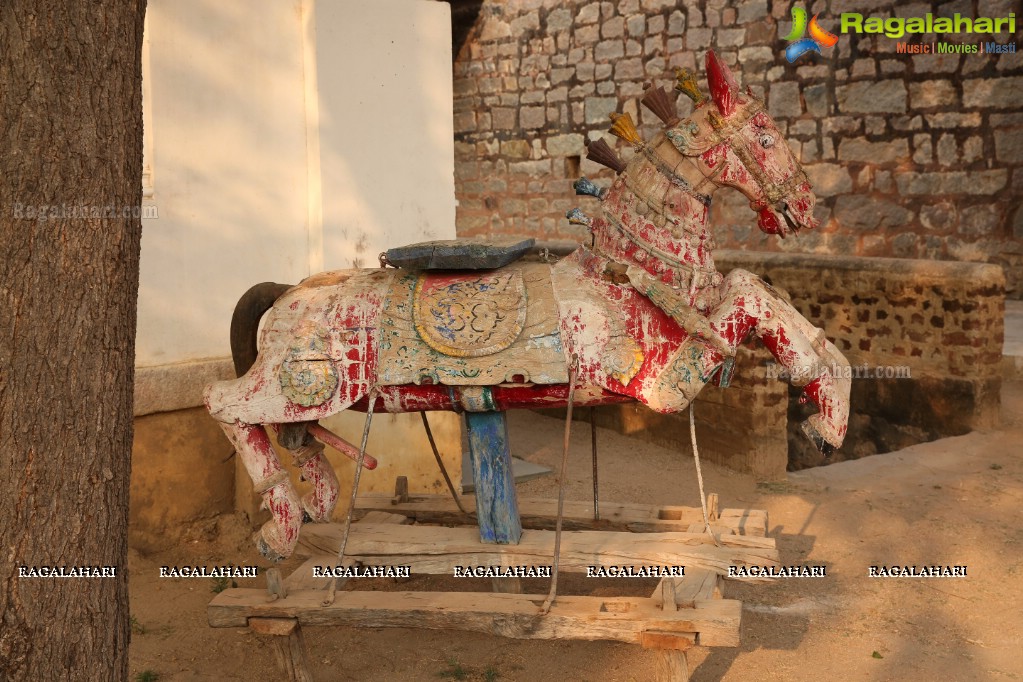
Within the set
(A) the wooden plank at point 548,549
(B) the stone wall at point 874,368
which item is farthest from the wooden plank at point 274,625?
(B) the stone wall at point 874,368

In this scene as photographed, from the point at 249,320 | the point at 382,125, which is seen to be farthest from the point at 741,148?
the point at 382,125

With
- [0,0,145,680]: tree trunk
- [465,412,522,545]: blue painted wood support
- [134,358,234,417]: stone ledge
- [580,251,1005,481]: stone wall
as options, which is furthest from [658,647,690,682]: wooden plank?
[580,251,1005,481]: stone wall

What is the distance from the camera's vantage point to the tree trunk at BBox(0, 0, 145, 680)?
9.37 feet

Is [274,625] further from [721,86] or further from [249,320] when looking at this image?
[721,86]

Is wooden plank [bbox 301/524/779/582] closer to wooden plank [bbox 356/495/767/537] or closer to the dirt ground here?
wooden plank [bbox 356/495/767/537]

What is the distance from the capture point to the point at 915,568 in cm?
515

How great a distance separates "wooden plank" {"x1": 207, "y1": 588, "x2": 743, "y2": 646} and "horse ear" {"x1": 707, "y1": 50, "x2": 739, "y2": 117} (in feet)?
5.78

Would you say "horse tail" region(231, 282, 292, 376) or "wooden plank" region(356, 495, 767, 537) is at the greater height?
"horse tail" region(231, 282, 292, 376)

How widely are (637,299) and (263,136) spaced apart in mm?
2644

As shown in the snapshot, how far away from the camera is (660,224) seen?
13.1ft

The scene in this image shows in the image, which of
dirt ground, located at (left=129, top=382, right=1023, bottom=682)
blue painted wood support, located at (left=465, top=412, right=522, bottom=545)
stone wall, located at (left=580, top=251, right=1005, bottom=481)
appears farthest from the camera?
stone wall, located at (left=580, top=251, right=1005, bottom=481)

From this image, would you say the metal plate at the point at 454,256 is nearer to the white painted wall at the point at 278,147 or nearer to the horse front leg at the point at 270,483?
the horse front leg at the point at 270,483

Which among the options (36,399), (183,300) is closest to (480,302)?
(36,399)

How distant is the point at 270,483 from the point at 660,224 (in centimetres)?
176
